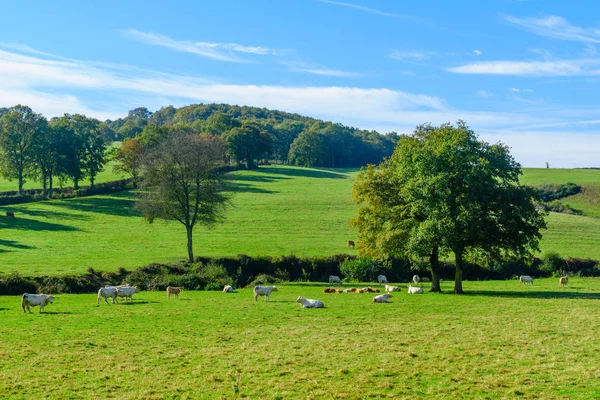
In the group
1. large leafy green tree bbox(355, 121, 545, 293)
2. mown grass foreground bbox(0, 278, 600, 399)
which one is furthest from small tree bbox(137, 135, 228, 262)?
mown grass foreground bbox(0, 278, 600, 399)

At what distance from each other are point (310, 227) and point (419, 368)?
199 ft

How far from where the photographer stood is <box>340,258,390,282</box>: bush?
5575 cm

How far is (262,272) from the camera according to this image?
5588cm

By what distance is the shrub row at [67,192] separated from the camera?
292 ft

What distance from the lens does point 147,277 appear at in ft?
157

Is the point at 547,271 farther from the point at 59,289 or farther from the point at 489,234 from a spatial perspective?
the point at 59,289

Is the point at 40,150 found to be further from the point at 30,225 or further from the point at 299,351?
the point at 299,351

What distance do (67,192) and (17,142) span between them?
12601 millimetres

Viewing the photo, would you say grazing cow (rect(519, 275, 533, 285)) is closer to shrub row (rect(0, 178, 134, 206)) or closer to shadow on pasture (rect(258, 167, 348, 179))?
shrub row (rect(0, 178, 134, 206))

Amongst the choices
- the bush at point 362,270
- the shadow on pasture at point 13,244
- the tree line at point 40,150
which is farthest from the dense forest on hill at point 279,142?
the bush at point 362,270

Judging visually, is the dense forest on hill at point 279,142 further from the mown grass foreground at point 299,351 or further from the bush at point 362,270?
the mown grass foreground at point 299,351

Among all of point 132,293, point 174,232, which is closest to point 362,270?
point 132,293

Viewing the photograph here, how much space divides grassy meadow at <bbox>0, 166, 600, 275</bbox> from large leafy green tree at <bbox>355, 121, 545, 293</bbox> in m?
20.5

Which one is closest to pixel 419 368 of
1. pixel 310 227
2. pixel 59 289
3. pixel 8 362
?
pixel 8 362
